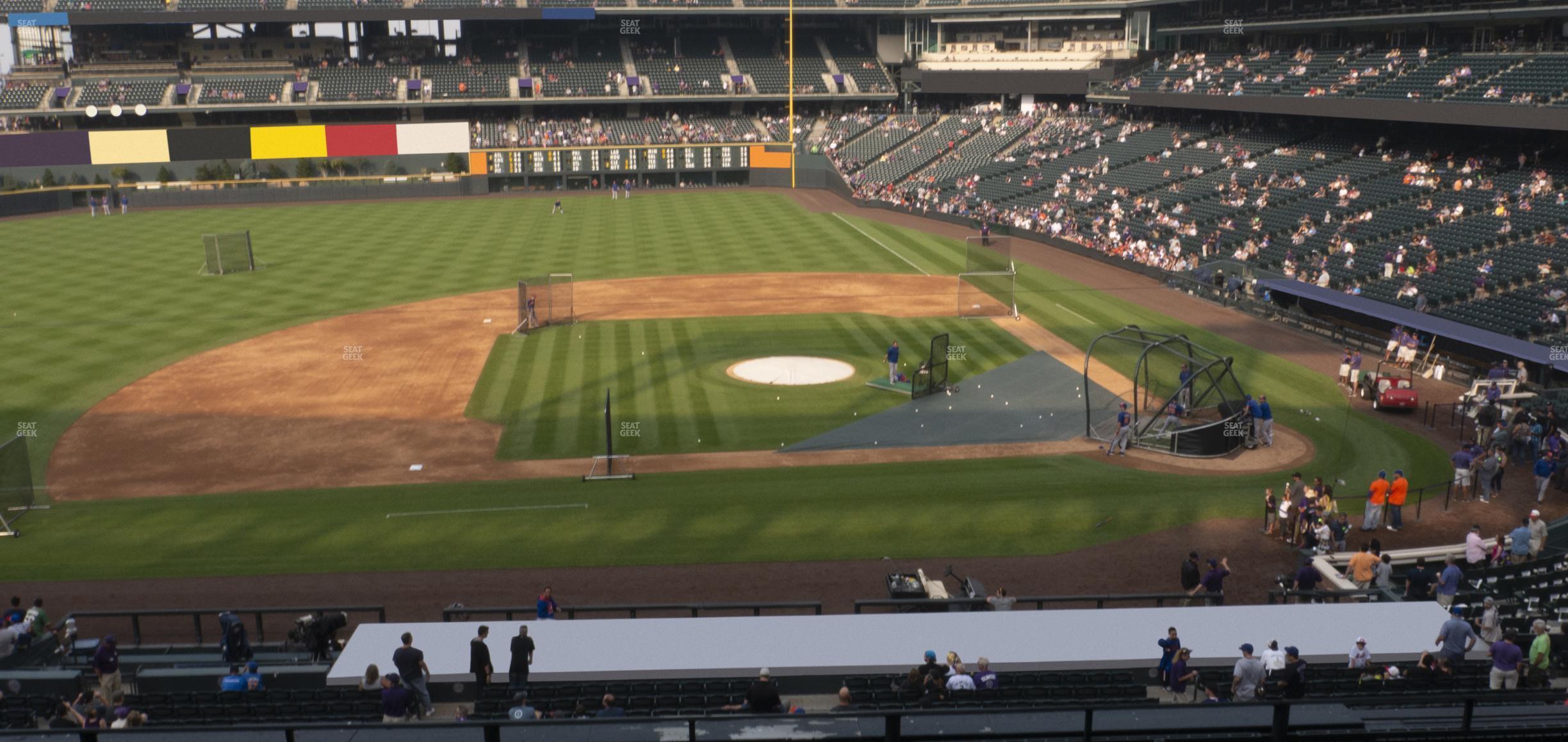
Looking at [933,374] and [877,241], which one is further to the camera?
[877,241]

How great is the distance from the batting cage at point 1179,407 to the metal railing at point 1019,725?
18.1 meters

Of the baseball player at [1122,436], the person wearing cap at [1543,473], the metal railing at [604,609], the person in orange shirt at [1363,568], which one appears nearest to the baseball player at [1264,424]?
the baseball player at [1122,436]

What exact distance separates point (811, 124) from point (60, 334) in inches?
2538

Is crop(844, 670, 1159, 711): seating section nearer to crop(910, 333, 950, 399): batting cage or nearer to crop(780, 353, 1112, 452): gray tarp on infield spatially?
crop(780, 353, 1112, 452): gray tarp on infield

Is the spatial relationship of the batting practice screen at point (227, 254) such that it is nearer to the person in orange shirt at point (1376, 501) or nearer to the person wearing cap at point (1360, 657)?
the person in orange shirt at point (1376, 501)

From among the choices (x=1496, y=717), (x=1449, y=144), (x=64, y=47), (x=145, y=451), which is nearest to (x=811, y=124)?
(x=1449, y=144)

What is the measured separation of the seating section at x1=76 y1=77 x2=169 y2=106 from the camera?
84.7 metres

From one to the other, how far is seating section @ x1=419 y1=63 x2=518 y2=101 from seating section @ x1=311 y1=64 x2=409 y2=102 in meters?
2.37

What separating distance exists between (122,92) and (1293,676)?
93.8 meters

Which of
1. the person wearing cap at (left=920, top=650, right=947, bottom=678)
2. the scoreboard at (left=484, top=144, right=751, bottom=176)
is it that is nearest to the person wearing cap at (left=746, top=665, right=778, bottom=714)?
the person wearing cap at (left=920, top=650, right=947, bottom=678)

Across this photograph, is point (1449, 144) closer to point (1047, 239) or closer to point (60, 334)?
point (1047, 239)

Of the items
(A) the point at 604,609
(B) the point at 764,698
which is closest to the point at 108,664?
(A) the point at 604,609

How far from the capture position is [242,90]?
8706 cm

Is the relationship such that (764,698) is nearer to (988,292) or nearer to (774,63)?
(988,292)
